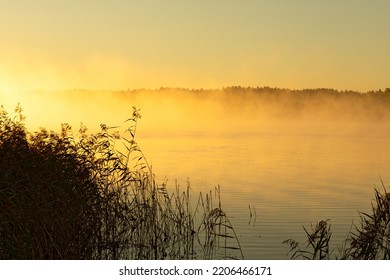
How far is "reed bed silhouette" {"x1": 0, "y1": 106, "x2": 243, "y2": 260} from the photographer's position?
11.8 meters

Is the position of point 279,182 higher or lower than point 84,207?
higher

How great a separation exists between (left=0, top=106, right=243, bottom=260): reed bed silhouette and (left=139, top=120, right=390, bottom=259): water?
139 cm

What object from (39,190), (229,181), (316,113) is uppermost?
(316,113)

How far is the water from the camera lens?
16.9m

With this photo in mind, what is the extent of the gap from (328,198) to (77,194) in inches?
445

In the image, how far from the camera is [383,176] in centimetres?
2972

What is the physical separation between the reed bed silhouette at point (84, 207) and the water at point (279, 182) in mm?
1387

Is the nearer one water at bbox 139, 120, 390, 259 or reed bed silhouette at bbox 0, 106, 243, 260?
reed bed silhouette at bbox 0, 106, 243, 260

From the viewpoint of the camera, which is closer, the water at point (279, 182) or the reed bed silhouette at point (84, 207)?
the reed bed silhouette at point (84, 207)

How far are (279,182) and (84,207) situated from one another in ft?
49.0

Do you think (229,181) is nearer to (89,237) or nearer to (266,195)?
(266,195)

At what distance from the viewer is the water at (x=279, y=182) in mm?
16922

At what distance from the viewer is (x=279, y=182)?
27.2m
